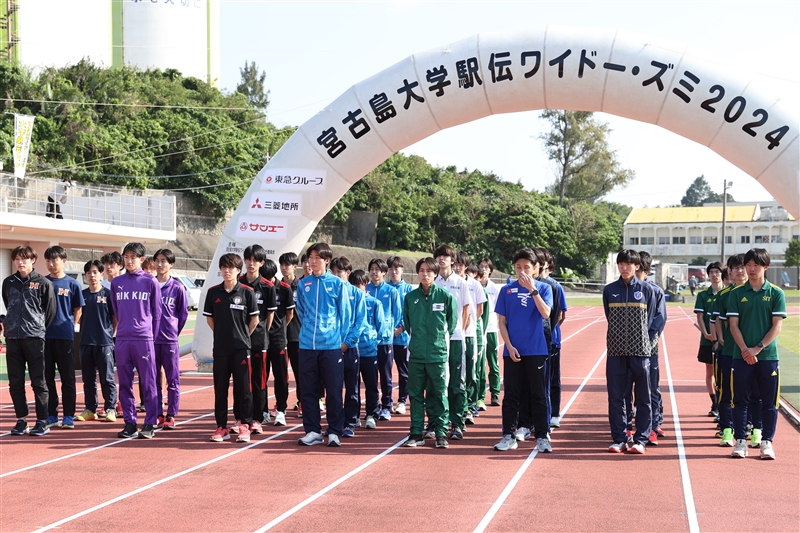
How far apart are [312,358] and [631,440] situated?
3127 millimetres

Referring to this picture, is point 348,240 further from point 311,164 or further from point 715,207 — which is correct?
point 715,207

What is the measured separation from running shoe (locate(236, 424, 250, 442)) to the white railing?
20.0 meters

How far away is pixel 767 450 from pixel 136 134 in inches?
1406

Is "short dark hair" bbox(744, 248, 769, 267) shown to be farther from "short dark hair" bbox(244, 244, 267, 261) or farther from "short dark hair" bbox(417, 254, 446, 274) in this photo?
"short dark hair" bbox(244, 244, 267, 261)

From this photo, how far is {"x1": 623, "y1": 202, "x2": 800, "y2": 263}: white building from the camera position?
72.8 m

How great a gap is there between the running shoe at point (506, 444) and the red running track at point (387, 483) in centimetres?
10

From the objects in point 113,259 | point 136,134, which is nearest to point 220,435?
point 113,259

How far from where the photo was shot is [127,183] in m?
36.8

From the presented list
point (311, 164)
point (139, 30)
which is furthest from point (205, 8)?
point (311, 164)

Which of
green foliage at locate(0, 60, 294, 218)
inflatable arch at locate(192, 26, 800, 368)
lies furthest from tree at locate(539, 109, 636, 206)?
inflatable arch at locate(192, 26, 800, 368)

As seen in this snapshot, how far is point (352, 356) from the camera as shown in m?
8.62

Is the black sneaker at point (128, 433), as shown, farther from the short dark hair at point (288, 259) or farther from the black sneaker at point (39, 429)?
the short dark hair at point (288, 259)

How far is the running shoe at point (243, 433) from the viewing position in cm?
812

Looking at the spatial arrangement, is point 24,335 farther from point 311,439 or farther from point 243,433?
point 311,439
